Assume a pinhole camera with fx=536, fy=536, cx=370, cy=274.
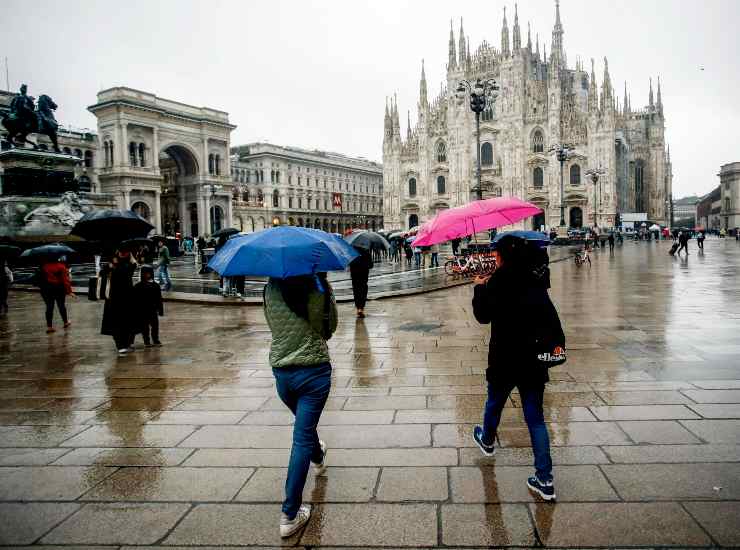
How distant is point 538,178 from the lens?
58750 mm

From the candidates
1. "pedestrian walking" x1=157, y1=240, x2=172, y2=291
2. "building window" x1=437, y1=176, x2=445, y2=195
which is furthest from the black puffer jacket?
"building window" x1=437, y1=176, x2=445, y2=195

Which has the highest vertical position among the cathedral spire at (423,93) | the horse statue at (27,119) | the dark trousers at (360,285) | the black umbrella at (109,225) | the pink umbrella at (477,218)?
the cathedral spire at (423,93)

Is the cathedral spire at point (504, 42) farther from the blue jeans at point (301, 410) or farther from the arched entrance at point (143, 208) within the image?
the blue jeans at point (301, 410)

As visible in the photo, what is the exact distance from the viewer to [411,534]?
2.95 metres

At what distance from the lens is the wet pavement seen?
304cm

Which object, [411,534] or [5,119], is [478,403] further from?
[5,119]

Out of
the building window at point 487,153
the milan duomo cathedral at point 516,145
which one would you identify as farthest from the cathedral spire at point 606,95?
the building window at point 487,153

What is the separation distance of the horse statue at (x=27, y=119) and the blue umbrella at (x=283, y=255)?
28.1m

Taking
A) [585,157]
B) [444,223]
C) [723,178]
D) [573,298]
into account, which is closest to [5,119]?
[444,223]

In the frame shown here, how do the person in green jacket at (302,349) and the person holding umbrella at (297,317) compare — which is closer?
the person holding umbrella at (297,317)

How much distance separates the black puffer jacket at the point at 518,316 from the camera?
10.8 feet

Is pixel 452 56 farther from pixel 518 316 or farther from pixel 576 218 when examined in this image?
pixel 518 316

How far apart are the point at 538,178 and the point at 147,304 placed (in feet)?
184

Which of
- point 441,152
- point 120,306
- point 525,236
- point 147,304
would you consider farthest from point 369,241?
point 441,152
